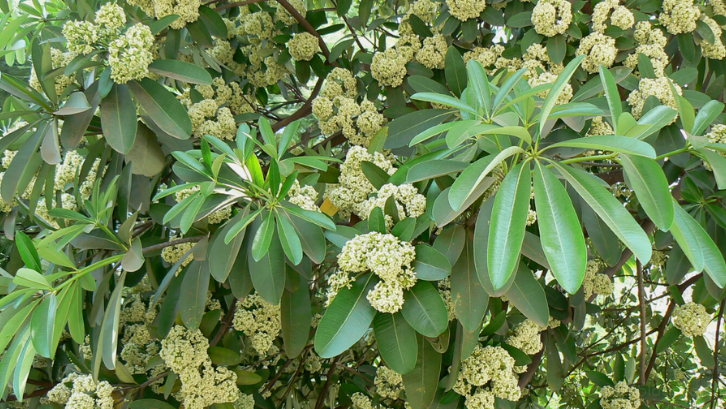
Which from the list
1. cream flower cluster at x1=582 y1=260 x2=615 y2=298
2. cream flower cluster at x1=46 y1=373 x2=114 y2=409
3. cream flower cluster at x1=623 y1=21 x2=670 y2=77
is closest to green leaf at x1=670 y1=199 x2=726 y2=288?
cream flower cluster at x1=623 y1=21 x2=670 y2=77

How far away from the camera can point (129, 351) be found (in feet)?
7.41

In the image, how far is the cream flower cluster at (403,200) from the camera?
1.52 metres

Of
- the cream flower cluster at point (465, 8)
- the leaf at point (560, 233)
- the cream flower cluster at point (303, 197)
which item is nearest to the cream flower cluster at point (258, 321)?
the cream flower cluster at point (303, 197)

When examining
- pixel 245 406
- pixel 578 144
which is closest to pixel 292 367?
pixel 245 406

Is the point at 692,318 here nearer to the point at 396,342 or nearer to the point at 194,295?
the point at 396,342

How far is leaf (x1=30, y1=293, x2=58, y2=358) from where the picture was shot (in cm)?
139

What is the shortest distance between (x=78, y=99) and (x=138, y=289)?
3.89ft

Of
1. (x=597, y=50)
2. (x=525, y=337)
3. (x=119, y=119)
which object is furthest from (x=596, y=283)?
(x=119, y=119)

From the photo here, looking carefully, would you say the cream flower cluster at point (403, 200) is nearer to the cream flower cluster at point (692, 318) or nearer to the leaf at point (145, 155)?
the leaf at point (145, 155)

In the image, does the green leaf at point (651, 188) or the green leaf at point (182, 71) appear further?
the green leaf at point (182, 71)

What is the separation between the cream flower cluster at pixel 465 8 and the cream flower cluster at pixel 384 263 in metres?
1.56

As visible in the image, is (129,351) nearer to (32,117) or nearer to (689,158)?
(32,117)

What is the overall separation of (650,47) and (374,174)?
1428mm

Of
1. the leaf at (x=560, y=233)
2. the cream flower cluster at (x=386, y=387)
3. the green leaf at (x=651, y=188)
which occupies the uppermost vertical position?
the green leaf at (x=651, y=188)
